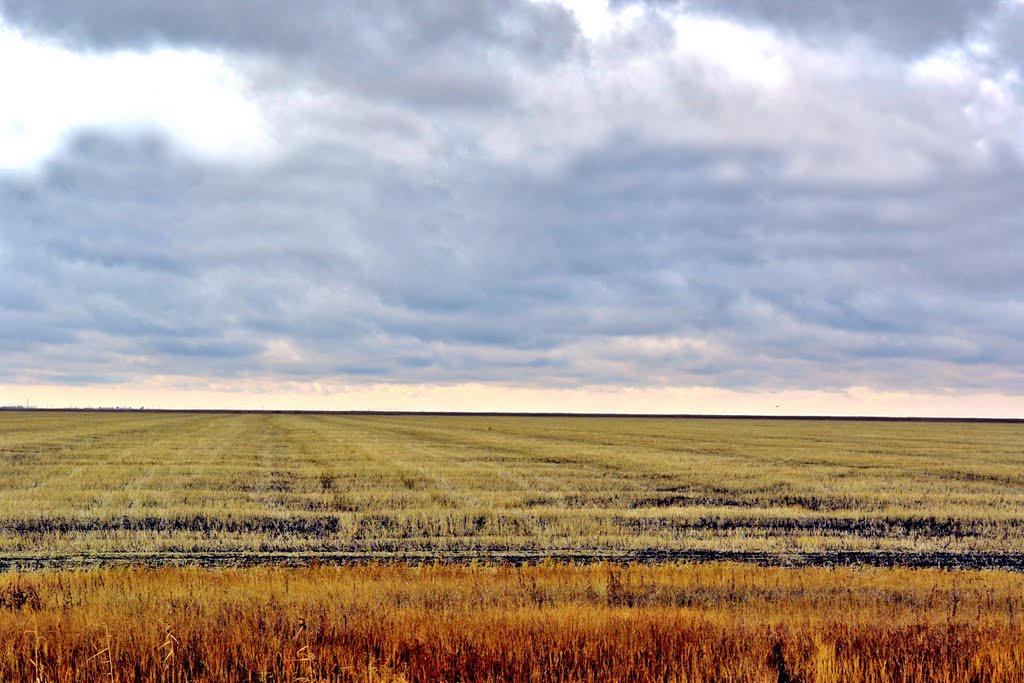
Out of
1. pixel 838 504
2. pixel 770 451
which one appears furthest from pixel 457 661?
pixel 770 451

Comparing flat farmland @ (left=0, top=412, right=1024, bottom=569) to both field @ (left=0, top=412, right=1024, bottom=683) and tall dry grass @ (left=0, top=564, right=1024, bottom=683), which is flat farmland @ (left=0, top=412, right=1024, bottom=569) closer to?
field @ (left=0, top=412, right=1024, bottom=683)

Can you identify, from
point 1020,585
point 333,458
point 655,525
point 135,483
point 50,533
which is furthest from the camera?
point 333,458

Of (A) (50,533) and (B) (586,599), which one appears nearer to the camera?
(B) (586,599)

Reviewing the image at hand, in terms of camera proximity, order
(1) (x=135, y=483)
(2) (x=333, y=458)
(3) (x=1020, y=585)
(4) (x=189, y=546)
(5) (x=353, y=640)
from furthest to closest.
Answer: (2) (x=333, y=458), (1) (x=135, y=483), (4) (x=189, y=546), (3) (x=1020, y=585), (5) (x=353, y=640)

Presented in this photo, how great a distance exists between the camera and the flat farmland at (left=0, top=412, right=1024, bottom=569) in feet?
55.1

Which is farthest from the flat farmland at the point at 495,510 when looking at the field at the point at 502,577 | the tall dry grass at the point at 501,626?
the tall dry grass at the point at 501,626

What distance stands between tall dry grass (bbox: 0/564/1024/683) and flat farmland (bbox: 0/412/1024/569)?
9.11 ft

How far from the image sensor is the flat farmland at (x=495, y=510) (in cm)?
1680

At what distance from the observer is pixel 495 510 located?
22422mm

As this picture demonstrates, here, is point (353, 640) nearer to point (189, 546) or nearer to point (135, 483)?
point (189, 546)

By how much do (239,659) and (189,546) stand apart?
Result: 9339 millimetres

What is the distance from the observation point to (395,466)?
3625cm

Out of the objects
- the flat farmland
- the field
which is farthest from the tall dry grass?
the flat farmland

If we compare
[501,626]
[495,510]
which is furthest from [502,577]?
[495,510]
